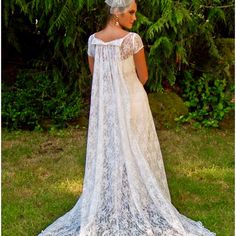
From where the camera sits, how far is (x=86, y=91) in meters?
6.68

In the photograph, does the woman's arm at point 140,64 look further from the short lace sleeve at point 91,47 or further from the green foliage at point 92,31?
the green foliage at point 92,31

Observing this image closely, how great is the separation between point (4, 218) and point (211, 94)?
344cm

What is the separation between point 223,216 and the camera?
387 cm

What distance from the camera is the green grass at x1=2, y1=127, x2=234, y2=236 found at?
3916 mm

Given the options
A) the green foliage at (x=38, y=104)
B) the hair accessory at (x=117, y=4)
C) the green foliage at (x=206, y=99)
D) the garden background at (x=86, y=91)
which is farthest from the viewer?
the green foliage at (x=206, y=99)

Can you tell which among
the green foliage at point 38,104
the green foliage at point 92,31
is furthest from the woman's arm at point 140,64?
the green foliage at point 38,104

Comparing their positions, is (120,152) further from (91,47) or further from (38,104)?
(38,104)

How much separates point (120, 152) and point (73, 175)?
1.46 metres

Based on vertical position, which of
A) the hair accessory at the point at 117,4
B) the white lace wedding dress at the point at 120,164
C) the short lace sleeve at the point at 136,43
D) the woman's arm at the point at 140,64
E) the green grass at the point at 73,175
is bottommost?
the green grass at the point at 73,175

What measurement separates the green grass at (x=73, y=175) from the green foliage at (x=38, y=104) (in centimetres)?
21

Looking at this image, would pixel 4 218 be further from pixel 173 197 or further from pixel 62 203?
pixel 173 197

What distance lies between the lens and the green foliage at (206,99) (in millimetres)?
6480

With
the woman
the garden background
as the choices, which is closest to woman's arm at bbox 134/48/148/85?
the woman

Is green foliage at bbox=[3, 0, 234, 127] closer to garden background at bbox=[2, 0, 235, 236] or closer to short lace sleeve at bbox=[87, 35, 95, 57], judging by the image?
garden background at bbox=[2, 0, 235, 236]
